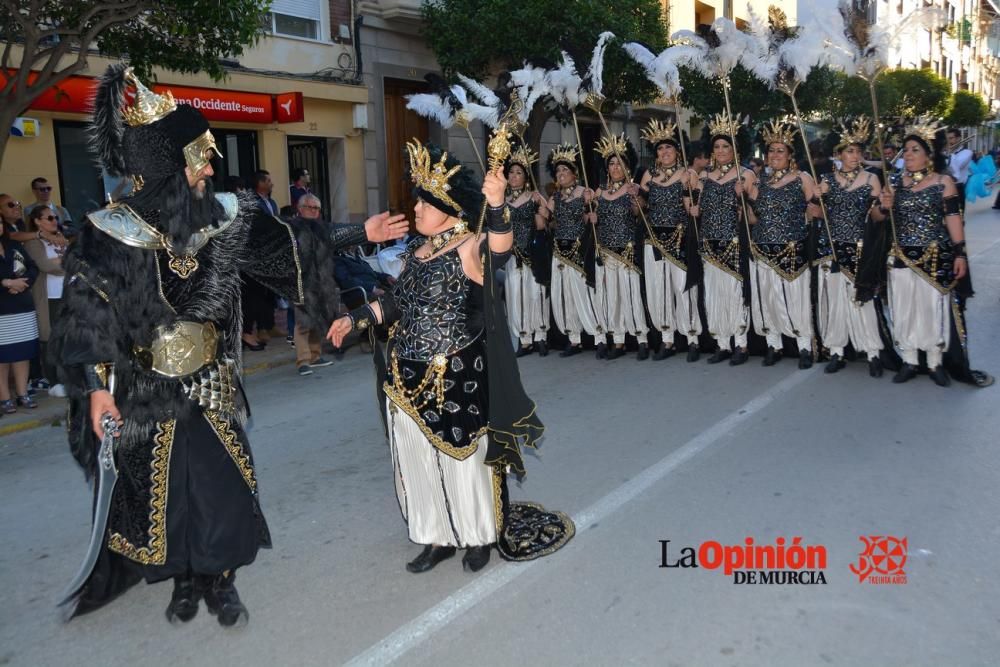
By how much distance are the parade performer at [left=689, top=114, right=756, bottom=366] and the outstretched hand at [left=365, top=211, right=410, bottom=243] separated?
4.92m

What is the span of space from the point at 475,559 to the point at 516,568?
193mm

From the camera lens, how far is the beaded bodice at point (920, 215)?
6789 mm

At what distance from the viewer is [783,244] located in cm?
777

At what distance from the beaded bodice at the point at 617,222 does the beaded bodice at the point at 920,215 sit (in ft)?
8.21

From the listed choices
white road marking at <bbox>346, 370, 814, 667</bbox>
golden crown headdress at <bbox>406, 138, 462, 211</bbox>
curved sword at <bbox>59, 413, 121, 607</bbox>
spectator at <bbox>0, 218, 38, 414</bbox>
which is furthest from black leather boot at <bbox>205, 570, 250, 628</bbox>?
spectator at <bbox>0, 218, 38, 414</bbox>

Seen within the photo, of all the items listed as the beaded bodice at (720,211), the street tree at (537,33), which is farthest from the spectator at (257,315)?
the street tree at (537,33)

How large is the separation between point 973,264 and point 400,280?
1335 cm

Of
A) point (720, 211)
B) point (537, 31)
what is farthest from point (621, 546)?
point (537, 31)

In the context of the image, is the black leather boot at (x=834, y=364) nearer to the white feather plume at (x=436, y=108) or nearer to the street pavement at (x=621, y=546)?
the street pavement at (x=621, y=546)

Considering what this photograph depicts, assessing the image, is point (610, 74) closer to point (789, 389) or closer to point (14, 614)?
point (789, 389)

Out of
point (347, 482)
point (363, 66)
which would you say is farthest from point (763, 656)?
point (363, 66)

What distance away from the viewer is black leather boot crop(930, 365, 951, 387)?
690 cm

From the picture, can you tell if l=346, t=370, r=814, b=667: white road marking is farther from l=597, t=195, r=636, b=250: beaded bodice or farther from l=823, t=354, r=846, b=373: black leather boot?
l=597, t=195, r=636, b=250: beaded bodice

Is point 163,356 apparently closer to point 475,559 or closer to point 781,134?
point 475,559
